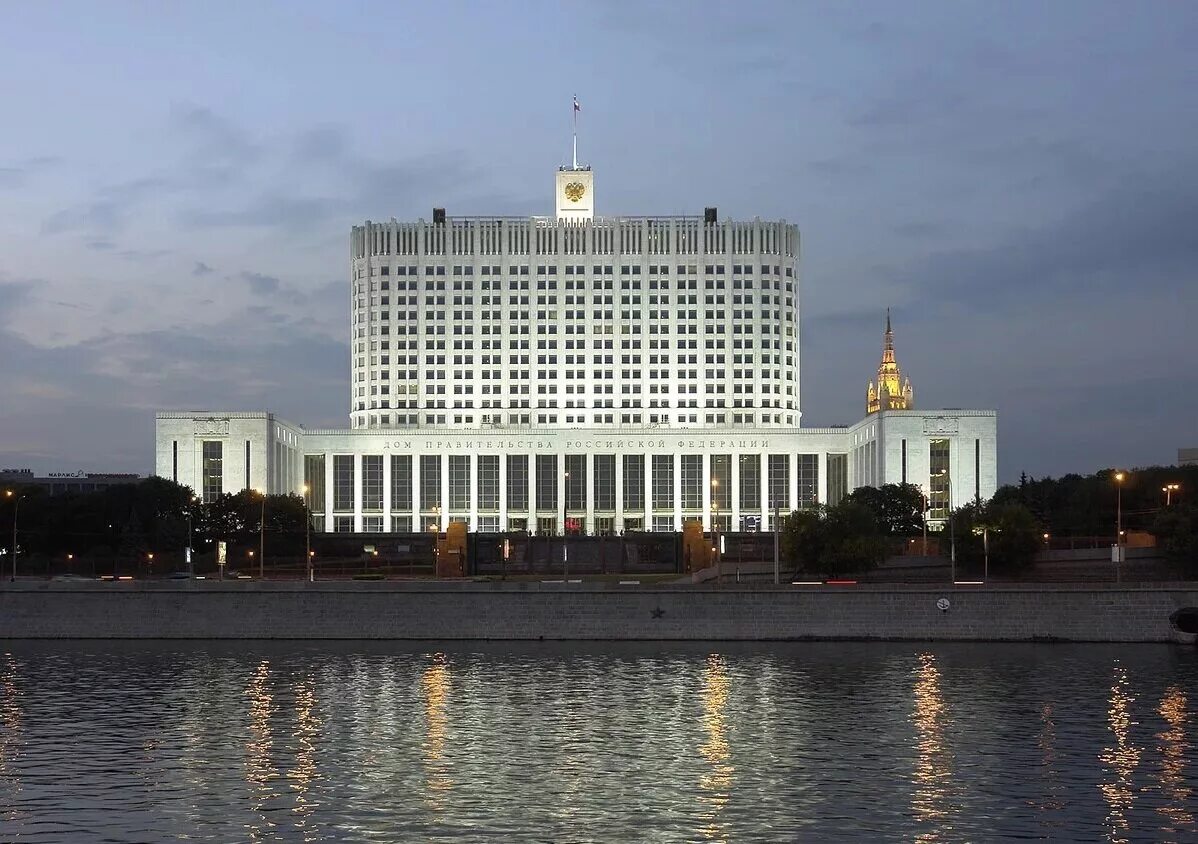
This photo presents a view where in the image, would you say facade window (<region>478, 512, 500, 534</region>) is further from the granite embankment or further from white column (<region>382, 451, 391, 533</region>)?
the granite embankment

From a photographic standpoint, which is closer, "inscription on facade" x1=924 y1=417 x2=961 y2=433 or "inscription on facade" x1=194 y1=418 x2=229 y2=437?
"inscription on facade" x1=924 y1=417 x2=961 y2=433

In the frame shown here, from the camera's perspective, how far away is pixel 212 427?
18538 cm

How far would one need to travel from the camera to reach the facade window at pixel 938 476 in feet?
606

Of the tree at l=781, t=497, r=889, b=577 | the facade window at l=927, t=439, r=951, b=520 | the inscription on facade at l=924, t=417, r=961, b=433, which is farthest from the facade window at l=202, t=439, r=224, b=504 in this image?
the tree at l=781, t=497, r=889, b=577

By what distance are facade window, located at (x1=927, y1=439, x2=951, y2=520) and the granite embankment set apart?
9942cm

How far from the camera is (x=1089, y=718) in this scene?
5453 cm

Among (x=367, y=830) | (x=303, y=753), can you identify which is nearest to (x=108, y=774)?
(x=303, y=753)

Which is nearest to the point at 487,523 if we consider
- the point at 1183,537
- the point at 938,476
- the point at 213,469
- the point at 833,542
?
the point at 213,469

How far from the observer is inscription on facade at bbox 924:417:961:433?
605ft

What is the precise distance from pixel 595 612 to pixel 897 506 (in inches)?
2831

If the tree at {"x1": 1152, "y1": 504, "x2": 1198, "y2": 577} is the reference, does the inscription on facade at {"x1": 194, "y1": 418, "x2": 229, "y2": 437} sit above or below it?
above

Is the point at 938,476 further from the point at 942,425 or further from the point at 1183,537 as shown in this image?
the point at 1183,537

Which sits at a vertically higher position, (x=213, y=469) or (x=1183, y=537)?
(x=213, y=469)

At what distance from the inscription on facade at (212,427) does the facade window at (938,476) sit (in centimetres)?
8246
